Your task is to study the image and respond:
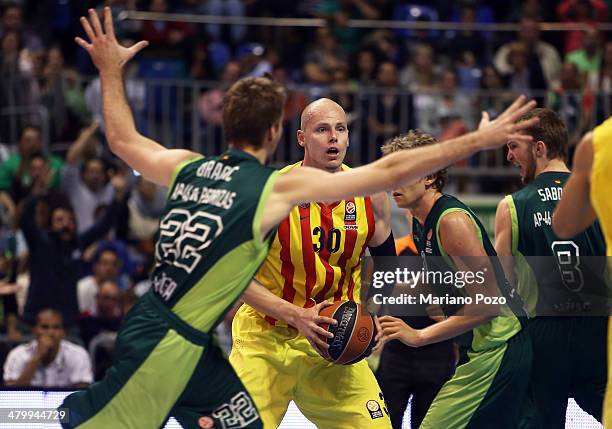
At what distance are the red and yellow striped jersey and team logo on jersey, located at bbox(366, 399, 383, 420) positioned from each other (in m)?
0.63

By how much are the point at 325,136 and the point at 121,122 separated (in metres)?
1.48

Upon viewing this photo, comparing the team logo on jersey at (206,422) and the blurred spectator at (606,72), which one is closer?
the team logo on jersey at (206,422)

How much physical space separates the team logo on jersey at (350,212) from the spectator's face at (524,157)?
1.00m

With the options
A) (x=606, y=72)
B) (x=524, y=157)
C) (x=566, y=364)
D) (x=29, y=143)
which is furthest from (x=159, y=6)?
(x=566, y=364)

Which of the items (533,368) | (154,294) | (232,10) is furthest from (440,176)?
(232,10)

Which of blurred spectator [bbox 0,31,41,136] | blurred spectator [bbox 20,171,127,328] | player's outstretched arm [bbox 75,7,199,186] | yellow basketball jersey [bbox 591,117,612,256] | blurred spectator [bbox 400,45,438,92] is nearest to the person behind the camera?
yellow basketball jersey [bbox 591,117,612,256]

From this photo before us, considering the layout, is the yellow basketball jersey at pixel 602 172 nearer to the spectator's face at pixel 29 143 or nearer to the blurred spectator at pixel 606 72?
the spectator's face at pixel 29 143

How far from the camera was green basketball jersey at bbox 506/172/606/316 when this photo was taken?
Answer: 6.40 meters

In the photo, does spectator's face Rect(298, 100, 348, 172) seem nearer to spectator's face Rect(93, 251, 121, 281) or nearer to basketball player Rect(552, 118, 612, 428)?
basketball player Rect(552, 118, 612, 428)

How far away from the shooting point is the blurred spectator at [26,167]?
1266cm

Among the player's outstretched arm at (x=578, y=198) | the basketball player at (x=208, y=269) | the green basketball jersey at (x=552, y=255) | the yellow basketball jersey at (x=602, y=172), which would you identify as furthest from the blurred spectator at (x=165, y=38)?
the yellow basketball jersey at (x=602, y=172)

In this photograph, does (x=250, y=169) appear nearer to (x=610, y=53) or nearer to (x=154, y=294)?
(x=154, y=294)

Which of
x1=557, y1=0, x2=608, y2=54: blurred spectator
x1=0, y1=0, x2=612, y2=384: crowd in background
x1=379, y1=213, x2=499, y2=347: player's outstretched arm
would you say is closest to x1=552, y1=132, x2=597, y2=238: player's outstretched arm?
x1=379, y1=213, x2=499, y2=347: player's outstretched arm

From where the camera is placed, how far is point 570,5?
15742mm
